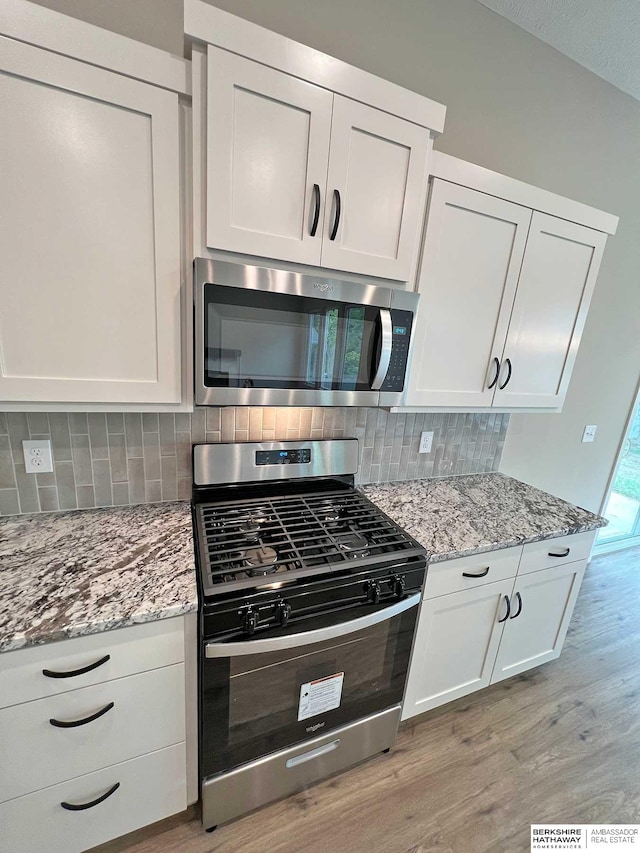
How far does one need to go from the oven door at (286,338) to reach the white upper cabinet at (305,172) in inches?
3.6

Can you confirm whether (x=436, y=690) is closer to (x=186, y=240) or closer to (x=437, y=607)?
(x=437, y=607)

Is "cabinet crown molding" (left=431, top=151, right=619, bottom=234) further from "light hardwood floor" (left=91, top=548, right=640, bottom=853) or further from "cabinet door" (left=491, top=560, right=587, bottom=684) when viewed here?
"light hardwood floor" (left=91, top=548, right=640, bottom=853)

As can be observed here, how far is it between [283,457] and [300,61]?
123 cm

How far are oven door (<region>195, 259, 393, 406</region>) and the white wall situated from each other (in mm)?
863

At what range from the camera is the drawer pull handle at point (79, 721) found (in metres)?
0.88

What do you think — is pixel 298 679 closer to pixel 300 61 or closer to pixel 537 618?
pixel 537 618

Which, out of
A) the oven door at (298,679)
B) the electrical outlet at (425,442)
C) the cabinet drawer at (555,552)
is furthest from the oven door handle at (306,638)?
the electrical outlet at (425,442)

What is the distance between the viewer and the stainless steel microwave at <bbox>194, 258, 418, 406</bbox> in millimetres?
1011

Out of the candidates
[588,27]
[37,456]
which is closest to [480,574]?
[37,456]

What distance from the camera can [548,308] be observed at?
1604 mm

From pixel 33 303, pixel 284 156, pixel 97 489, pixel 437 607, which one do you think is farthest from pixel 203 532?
pixel 284 156

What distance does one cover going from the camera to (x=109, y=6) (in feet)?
3.43

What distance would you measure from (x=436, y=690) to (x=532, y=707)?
638 millimetres

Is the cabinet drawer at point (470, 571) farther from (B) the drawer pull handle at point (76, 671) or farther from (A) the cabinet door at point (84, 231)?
(A) the cabinet door at point (84, 231)
